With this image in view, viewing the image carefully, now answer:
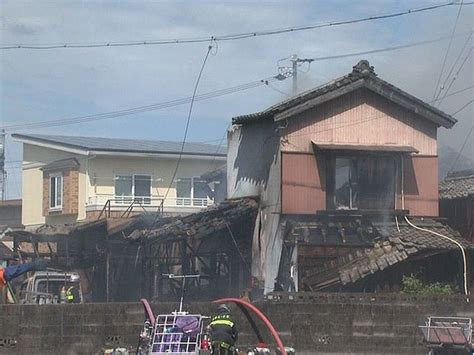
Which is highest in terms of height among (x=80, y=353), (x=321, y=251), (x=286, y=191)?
(x=286, y=191)

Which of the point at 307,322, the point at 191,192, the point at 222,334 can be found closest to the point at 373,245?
the point at 307,322

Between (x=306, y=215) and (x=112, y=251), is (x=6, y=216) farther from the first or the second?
(x=306, y=215)

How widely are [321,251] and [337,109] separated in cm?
495

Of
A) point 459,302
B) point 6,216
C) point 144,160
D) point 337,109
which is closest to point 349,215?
point 337,109

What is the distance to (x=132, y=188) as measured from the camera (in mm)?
42625

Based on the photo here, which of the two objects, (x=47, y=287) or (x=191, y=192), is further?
(x=191, y=192)

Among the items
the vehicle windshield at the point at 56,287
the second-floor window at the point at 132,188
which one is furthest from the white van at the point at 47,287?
the second-floor window at the point at 132,188

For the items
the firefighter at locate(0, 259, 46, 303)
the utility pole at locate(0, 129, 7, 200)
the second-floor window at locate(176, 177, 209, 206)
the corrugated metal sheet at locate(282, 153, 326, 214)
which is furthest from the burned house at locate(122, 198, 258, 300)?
the utility pole at locate(0, 129, 7, 200)

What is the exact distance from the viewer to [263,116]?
2770 cm

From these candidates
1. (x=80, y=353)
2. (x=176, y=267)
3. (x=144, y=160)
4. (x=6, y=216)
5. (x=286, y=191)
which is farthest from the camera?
(x=6, y=216)

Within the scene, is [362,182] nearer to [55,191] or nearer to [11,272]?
[11,272]

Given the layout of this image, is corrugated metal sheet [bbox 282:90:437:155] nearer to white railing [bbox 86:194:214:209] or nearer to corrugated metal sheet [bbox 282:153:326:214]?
corrugated metal sheet [bbox 282:153:326:214]

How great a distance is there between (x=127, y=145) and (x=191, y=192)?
406 cm

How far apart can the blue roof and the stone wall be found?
2417 centimetres
